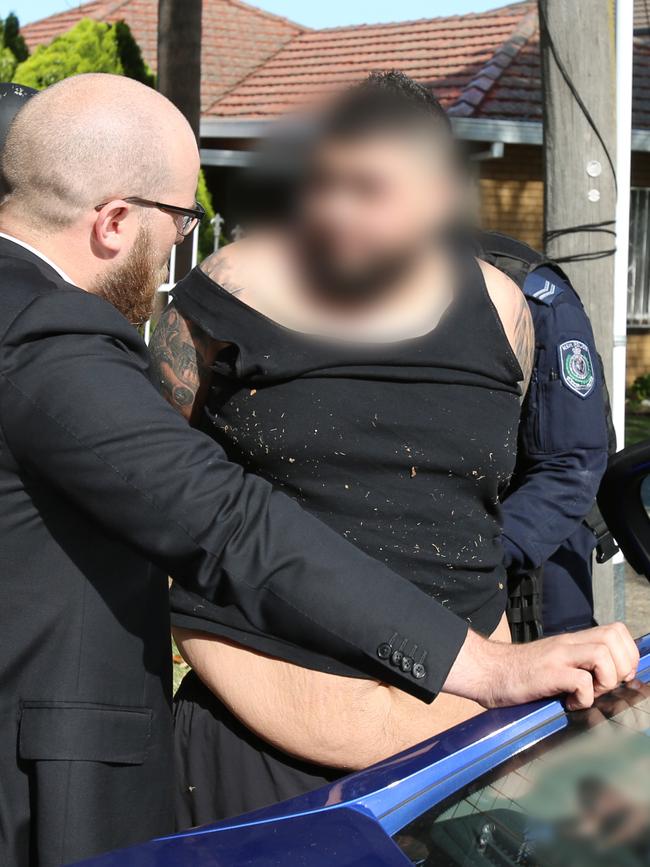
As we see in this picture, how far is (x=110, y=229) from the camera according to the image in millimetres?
1723

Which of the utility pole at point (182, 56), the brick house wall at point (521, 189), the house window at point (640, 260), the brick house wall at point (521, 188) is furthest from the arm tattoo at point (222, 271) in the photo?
the house window at point (640, 260)

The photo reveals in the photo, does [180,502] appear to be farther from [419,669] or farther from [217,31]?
[217,31]

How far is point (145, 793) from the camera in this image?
1734 mm

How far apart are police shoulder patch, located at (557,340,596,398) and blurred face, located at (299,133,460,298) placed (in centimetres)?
79

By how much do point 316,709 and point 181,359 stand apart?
2.26ft

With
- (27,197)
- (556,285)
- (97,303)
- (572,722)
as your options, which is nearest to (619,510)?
(572,722)

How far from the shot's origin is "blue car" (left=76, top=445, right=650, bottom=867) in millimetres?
1386

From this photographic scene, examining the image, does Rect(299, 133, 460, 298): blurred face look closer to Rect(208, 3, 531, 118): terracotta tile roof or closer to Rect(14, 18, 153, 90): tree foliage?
Rect(14, 18, 153, 90): tree foliage

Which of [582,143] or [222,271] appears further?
[582,143]

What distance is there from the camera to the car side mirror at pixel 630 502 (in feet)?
6.65

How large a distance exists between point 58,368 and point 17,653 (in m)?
0.43

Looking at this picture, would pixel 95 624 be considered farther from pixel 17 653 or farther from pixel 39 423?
pixel 39 423

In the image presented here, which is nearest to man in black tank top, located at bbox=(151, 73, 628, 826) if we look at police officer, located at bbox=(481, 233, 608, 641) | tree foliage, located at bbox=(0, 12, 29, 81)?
police officer, located at bbox=(481, 233, 608, 641)

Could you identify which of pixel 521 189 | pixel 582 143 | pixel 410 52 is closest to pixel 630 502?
pixel 582 143
